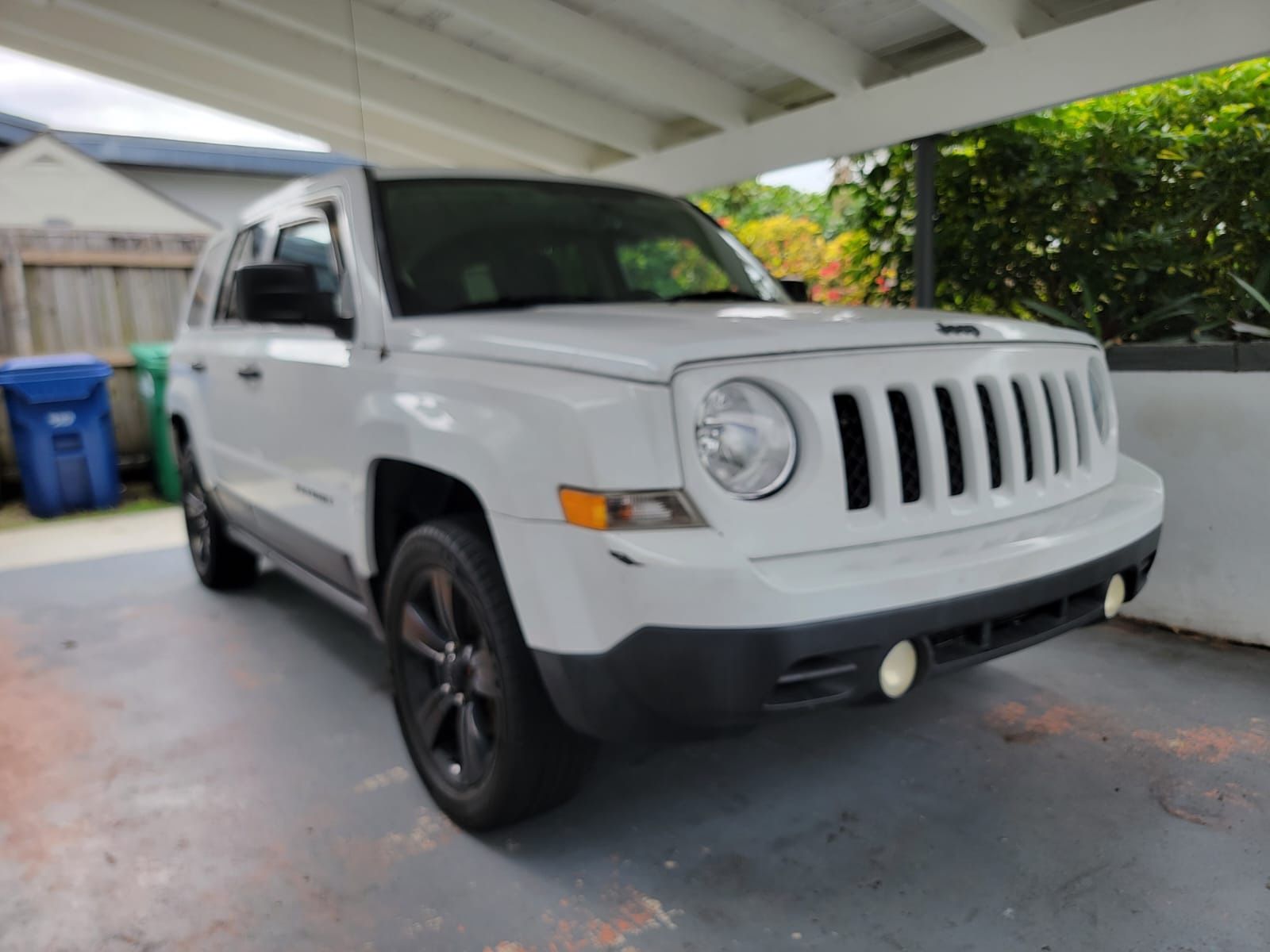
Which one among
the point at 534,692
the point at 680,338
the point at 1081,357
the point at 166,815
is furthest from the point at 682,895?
the point at 1081,357

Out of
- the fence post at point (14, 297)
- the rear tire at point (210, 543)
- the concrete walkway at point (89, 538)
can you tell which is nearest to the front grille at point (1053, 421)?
the rear tire at point (210, 543)

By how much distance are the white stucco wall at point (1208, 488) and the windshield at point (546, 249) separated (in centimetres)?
164

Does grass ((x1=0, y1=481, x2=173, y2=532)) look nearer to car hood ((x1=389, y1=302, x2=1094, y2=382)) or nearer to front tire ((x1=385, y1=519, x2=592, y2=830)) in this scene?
front tire ((x1=385, y1=519, x2=592, y2=830))

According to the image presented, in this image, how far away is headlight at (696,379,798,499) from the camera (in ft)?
6.31

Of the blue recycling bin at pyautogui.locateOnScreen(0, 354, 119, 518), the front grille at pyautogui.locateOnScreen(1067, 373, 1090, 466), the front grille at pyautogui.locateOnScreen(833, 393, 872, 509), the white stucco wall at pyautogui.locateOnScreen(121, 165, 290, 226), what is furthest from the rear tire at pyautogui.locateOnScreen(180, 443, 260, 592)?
the white stucco wall at pyautogui.locateOnScreen(121, 165, 290, 226)

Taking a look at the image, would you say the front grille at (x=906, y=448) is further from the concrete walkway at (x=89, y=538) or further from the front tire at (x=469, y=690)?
the concrete walkway at (x=89, y=538)

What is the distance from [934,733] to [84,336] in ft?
27.0

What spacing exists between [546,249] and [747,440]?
1.42 metres

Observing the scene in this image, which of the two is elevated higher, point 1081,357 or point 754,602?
point 1081,357

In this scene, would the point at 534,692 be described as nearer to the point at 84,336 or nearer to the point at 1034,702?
the point at 1034,702

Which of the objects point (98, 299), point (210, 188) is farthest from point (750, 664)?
point (210, 188)

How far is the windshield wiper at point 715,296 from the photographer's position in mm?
3125

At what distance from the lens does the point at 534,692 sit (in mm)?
2160

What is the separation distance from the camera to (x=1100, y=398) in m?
2.69
